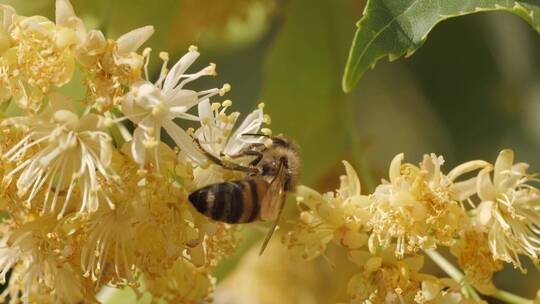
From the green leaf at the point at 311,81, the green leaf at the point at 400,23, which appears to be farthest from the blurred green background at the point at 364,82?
the green leaf at the point at 400,23

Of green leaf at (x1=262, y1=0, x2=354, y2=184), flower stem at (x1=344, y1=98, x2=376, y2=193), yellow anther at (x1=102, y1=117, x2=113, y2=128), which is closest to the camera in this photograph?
yellow anther at (x1=102, y1=117, x2=113, y2=128)

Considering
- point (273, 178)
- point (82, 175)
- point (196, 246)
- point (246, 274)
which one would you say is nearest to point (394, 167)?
point (273, 178)

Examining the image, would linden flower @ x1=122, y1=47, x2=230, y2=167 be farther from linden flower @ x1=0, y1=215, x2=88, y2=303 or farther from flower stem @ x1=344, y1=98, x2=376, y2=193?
flower stem @ x1=344, y1=98, x2=376, y2=193

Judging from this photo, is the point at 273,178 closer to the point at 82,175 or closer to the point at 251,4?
the point at 82,175

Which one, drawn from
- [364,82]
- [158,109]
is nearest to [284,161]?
[158,109]

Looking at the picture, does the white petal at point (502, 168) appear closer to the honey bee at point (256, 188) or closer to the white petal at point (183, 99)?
the honey bee at point (256, 188)

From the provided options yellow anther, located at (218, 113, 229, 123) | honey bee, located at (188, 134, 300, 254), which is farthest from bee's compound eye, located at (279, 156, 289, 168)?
yellow anther, located at (218, 113, 229, 123)

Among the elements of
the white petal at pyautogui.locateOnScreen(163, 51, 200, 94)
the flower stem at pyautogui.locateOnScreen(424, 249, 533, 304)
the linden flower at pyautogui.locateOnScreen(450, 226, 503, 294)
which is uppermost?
the white petal at pyautogui.locateOnScreen(163, 51, 200, 94)
